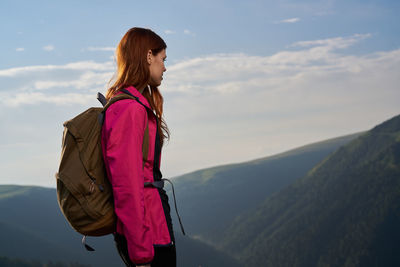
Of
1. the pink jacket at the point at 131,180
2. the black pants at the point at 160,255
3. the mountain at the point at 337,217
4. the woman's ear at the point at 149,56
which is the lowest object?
the mountain at the point at 337,217

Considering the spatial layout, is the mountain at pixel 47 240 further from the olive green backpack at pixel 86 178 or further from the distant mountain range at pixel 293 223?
the olive green backpack at pixel 86 178

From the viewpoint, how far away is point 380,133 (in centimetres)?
13825

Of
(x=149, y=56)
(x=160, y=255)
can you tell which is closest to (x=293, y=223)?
(x=160, y=255)

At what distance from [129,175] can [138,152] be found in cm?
16

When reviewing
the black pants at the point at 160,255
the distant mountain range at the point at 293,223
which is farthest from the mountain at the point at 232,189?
the black pants at the point at 160,255

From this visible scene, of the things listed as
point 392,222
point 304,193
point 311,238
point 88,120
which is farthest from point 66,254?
point 88,120

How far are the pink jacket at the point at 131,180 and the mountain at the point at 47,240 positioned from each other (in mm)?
84878

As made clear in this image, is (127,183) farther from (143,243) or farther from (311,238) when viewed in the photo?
(311,238)

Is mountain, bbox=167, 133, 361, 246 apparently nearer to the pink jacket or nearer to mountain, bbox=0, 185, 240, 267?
mountain, bbox=0, 185, 240, 267

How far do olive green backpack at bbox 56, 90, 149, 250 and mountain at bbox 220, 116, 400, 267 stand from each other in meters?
99.9

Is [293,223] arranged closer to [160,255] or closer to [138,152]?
[160,255]

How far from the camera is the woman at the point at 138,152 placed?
282 centimetres

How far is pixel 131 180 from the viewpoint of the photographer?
2.82 meters

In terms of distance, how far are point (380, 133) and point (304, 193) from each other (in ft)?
95.3
